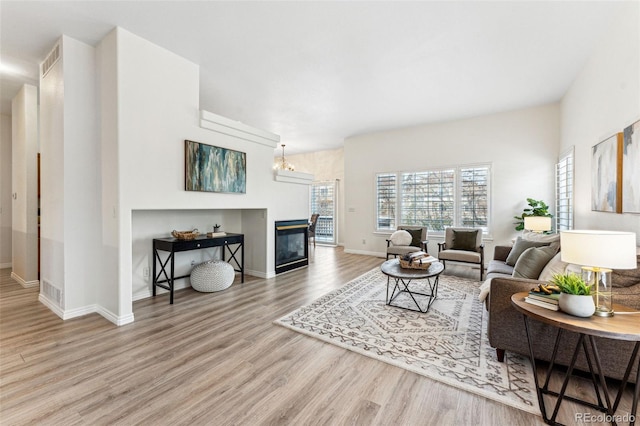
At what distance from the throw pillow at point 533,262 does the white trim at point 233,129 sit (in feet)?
A: 12.8

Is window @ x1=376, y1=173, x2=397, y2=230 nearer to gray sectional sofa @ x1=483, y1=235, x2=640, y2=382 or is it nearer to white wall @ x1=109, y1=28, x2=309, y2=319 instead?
white wall @ x1=109, y1=28, x2=309, y2=319

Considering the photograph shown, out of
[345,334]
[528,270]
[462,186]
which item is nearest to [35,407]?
[345,334]

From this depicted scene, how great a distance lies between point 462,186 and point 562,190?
1.66 m

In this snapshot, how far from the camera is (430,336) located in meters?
2.73

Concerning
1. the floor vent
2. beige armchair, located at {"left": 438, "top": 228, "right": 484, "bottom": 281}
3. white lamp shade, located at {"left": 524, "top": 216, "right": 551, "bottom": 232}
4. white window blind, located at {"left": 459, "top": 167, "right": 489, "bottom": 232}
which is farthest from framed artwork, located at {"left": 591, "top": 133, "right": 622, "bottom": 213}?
the floor vent

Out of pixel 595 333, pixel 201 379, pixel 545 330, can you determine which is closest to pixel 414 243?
pixel 545 330

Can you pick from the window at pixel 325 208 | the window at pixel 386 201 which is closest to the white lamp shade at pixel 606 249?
the window at pixel 386 201

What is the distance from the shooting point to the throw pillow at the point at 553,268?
2.44 meters

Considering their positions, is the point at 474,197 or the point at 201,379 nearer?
the point at 201,379

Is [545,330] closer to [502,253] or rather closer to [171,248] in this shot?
[502,253]

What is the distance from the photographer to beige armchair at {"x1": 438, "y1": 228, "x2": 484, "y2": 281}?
4.91m

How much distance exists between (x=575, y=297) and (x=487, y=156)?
4.81 meters

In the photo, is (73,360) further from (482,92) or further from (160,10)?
→ (482,92)

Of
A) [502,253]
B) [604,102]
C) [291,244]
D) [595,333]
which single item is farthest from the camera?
[291,244]
